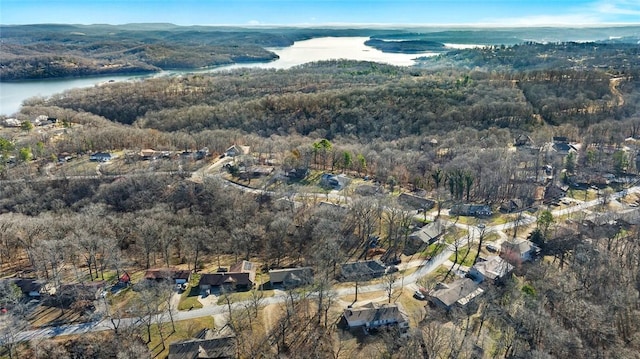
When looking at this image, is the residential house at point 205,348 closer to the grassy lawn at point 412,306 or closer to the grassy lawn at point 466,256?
the grassy lawn at point 412,306

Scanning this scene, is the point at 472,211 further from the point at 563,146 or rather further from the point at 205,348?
the point at 205,348

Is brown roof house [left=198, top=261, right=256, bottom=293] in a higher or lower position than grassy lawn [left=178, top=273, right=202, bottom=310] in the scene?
higher

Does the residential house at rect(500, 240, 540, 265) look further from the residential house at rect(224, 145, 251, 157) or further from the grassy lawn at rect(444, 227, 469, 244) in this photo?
the residential house at rect(224, 145, 251, 157)

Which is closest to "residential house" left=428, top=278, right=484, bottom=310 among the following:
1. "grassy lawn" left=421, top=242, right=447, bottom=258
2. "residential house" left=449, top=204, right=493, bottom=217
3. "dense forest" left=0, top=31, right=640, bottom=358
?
"dense forest" left=0, top=31, right=640, bottom=358

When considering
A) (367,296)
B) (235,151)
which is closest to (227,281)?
(367,296)

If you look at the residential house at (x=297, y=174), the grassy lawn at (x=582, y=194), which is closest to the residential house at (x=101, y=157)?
the residential house at (x=297, y=174)

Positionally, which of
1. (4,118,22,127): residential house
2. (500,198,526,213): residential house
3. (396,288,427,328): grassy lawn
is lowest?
(396,288,427,328): grassy lawn
